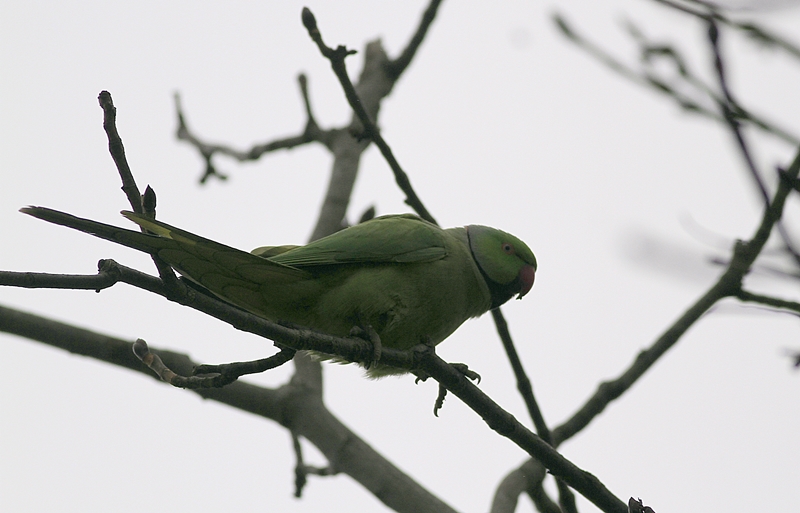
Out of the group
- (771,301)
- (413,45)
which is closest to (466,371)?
(771,301)

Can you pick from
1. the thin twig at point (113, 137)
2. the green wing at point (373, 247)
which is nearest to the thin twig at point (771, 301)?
the green wing at point (373, 247)

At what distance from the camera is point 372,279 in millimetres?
3807

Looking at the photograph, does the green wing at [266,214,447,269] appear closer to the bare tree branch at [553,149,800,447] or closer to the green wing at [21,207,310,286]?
the green wing at [21,207,310,286]

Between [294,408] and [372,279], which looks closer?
[372,279]

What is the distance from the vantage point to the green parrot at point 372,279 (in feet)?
10.9

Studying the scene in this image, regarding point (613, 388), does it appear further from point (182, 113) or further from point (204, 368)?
point (182, 113)

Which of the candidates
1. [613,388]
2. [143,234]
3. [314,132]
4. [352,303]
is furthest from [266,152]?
[143,234]

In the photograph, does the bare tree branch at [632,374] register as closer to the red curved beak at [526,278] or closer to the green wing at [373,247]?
the red curved beak at [526,278]

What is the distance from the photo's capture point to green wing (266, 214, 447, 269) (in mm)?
3730

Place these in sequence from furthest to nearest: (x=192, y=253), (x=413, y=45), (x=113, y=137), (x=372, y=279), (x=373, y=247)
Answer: (x=413, y=45) → (x=373, y=247) → (x=372, y=279) → (x=192, y=253) → (x=113, y=137)

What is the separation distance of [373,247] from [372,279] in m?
0.20

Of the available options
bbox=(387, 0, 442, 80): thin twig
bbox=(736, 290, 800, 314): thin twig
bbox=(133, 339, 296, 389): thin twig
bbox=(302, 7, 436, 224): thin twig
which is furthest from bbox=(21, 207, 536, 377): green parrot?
bbox=(387, 0, 442, 80): thin twig

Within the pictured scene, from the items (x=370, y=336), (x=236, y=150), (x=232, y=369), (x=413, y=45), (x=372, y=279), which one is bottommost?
(x=232, y=369)

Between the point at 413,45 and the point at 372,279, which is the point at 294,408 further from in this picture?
the point at 413,45
